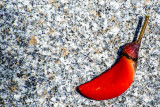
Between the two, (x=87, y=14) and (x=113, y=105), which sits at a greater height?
(x=87, y=14)

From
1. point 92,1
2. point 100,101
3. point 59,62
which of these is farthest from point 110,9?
point 100,101

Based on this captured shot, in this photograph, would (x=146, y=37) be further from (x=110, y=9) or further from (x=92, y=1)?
(x=92, y=1)

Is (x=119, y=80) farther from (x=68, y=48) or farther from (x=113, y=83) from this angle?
(x=68, y=48)

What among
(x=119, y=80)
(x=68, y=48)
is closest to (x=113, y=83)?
(x=119, y=80)
